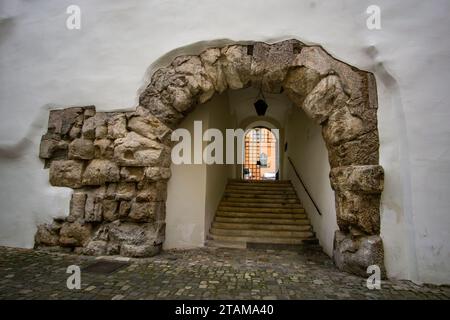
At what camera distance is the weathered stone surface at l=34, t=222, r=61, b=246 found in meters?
2.99

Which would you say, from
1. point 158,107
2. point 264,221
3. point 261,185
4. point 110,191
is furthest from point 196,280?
point 261,185

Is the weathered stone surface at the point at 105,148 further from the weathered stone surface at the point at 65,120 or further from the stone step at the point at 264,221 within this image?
the stone step at the point at 264,221

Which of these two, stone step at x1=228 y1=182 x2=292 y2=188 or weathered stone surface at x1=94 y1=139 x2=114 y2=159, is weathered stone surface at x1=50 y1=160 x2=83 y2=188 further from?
stone step at x1=228 y1=182 x2=292 y2=188

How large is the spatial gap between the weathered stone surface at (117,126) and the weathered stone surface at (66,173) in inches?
21.8

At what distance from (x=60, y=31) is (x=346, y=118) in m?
→ 3.76

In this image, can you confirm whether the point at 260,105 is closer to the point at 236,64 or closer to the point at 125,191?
the point at 236,64

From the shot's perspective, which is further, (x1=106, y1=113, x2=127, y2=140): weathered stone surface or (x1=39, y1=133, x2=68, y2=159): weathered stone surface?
(x1=39, y1=133, x2=68, y2=159): weathered stone surface

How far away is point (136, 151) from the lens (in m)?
2.88

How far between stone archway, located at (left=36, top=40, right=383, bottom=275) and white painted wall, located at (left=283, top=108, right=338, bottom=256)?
473 mm

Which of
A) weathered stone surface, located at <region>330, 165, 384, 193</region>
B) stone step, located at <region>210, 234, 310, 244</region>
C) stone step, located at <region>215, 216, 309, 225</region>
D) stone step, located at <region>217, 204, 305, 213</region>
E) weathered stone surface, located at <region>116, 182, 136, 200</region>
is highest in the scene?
weathered stone surface, located at <region>330, 165, 384, 193</region>

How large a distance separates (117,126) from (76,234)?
1350 mm

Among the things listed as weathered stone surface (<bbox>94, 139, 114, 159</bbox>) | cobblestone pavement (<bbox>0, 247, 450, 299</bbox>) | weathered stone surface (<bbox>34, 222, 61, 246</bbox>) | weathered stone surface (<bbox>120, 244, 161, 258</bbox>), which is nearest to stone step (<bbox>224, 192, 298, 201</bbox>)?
cobblestone pavement (<bbox>0, 247, 450, 299</bbox>)
